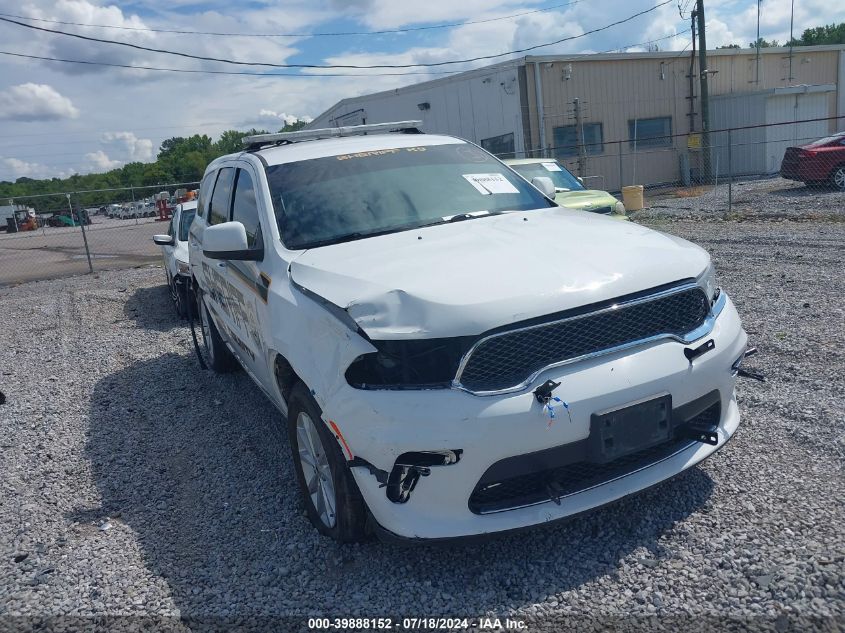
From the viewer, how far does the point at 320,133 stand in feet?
18.5

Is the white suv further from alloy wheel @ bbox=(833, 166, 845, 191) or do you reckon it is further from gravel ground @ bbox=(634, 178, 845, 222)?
alloy wheel @ bbox=(833, 166, 845, 191)

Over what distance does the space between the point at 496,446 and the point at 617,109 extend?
2528 centimetres

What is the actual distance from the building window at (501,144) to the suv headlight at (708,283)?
68.3 ft

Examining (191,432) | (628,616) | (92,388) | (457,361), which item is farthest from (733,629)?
(92,388)

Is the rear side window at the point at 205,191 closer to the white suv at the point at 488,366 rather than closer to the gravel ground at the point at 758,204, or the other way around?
the white suv at the point at 488,366

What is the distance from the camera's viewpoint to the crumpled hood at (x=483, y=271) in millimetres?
2828

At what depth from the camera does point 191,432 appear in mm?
5352

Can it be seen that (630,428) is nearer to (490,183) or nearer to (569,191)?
(490,183)

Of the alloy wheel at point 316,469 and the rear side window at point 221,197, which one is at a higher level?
the rear side window at point 221,197

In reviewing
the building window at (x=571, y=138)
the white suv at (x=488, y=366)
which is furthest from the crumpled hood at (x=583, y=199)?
the building window at (x=571, y=138)

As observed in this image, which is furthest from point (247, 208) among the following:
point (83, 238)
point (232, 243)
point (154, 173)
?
point (154, 173)

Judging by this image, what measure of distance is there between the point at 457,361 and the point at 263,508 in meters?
1.77

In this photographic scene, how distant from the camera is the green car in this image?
34.7ft

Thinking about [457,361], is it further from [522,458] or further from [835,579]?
[835,579]
